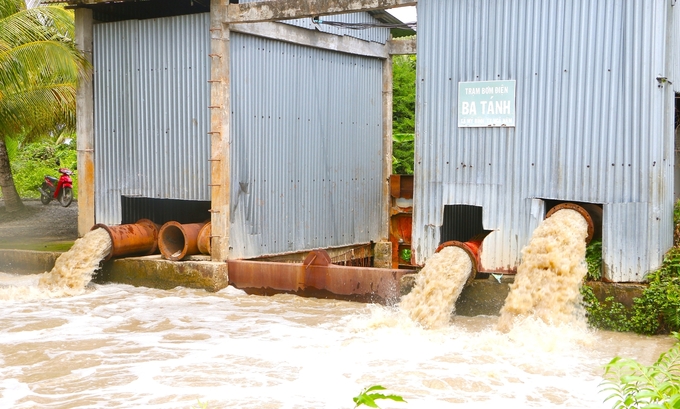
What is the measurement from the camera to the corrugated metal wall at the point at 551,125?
9.57 m

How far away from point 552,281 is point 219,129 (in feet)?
18.6

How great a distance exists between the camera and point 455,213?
486 inches

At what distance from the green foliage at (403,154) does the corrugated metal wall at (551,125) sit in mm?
9004

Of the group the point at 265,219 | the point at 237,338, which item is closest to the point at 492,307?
the point at 237,338

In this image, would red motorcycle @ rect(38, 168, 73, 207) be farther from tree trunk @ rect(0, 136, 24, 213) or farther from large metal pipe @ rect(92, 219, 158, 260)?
large metal pipe @ rect(92, 219, 158, 260)

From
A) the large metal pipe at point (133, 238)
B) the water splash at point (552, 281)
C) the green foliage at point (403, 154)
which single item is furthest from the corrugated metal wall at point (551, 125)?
the green foliage at point (403, 154)

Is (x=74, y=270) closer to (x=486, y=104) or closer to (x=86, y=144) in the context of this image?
(x=86, y=144)

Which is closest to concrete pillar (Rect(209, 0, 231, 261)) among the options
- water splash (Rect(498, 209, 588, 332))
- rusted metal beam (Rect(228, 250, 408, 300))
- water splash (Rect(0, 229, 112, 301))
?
rusted metal beam (Rect(228, 250, 408, 300))

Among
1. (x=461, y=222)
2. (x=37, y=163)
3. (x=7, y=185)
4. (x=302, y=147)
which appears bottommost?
(x=461, y=222)

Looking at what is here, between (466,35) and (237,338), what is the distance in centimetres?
495

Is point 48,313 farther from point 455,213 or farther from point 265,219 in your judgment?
point 455,213

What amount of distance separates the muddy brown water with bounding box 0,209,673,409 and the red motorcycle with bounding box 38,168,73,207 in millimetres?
9846

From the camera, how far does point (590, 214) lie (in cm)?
1030

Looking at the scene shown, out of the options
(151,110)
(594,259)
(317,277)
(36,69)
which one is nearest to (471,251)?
(594,259)
